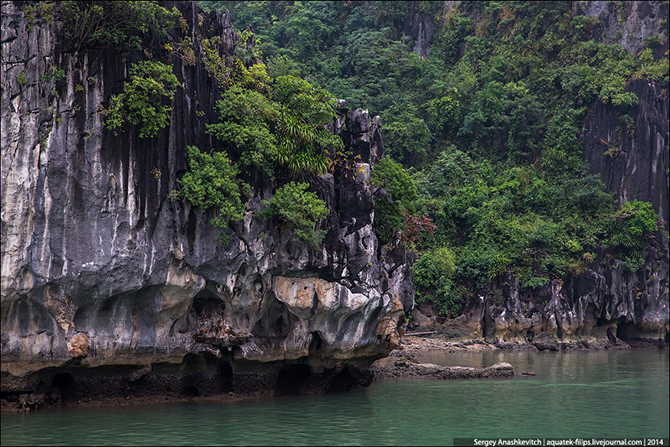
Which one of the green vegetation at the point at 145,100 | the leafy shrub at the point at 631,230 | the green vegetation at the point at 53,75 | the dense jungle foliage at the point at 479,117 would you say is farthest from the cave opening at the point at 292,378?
the leafy shrub at the point at 631,230

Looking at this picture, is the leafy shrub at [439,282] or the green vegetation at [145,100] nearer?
the green vegetation at [145,100]

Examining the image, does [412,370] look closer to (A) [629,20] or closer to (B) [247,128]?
(B) [247,128]

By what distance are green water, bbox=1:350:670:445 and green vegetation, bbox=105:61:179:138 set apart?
7.42 meters

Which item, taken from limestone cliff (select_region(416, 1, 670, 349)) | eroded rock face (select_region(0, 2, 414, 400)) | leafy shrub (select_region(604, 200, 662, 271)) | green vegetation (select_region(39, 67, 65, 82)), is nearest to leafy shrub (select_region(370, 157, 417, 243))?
eroded rock face (select_region(0, 2, 414, 400))

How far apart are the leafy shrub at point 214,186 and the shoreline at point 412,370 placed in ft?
16.4

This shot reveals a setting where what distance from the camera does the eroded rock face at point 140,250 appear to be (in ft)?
49.7

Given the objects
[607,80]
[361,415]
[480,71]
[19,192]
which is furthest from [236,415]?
[480,71]

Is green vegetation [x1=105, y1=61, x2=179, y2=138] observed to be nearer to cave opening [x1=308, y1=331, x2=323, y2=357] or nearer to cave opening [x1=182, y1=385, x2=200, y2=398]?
cave opening [x1=182, y1=385, x2=200, y2=398]

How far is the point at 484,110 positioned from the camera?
47.2 m

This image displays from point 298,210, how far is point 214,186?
2.65m

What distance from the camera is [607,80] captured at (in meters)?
42.5

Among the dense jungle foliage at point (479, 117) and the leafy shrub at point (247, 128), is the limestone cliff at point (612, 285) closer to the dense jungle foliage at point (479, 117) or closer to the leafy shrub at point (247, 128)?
the dense jungle foliage at point (479, 117)

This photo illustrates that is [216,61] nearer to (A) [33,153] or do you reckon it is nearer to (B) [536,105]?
(A) [33,153]

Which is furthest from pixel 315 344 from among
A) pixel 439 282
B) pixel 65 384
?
pixel 439 282
